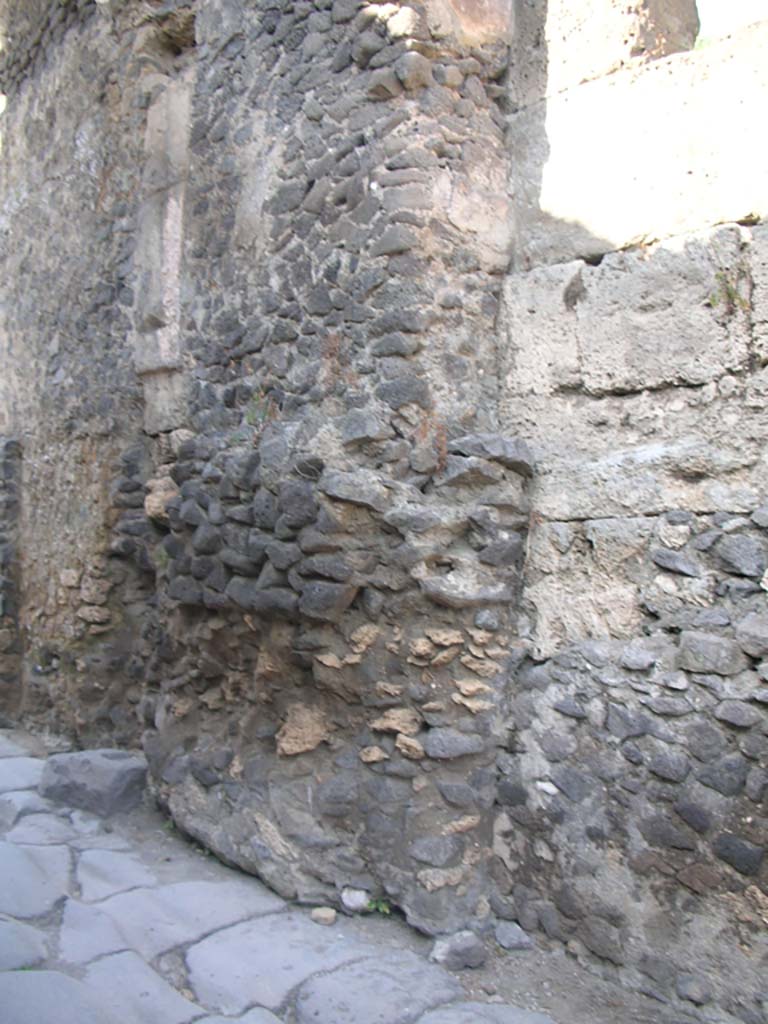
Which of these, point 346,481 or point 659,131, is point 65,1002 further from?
point 659,131

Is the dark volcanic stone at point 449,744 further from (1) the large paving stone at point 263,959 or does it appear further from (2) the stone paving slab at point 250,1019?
(2) the stone paving slab at point 250,1019

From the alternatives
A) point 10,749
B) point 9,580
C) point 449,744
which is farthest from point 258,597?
point 9,580

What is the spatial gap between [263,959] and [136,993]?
1.24ft

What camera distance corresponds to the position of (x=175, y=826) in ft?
12.1

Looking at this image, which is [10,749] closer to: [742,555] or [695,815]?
[695,815]

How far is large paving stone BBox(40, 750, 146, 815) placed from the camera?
12.6ft

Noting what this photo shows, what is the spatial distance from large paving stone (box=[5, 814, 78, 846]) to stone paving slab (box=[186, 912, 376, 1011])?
97cm

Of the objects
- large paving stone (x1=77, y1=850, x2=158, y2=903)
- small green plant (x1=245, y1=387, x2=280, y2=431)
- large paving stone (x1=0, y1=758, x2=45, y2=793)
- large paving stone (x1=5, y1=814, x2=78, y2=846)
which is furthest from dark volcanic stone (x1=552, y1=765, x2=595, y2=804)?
large paving stone (x1=0, y1=758, x2=45, y2=793)

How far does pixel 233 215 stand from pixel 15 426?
2610mm

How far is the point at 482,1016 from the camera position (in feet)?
8.20

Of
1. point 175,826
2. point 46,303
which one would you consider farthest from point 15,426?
point 175,826

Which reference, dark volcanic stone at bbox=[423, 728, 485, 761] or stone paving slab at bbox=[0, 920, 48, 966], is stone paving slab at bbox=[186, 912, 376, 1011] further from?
dark volcanic stone at bbox=[423, 728, 485, 761]

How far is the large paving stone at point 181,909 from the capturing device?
2.85 meters

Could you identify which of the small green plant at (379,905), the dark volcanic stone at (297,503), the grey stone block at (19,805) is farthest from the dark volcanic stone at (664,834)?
the grey stone block at (19,805)
